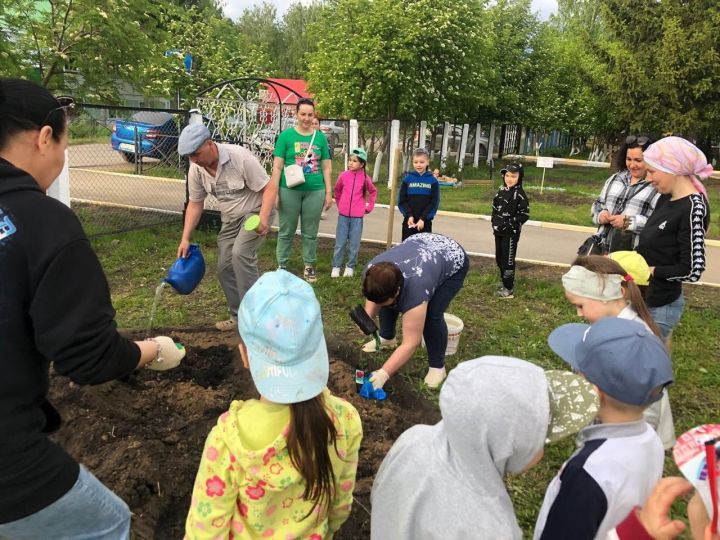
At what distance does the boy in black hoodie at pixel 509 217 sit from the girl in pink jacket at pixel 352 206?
144cm

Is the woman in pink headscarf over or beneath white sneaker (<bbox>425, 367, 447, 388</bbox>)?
over

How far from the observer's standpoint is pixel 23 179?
1.33 m

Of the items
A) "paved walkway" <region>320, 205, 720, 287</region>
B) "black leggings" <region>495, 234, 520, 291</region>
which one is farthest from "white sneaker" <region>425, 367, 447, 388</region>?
"paved walkway" <region>320, 205, 720, 287</region>

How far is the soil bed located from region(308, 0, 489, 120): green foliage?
31.5 ft

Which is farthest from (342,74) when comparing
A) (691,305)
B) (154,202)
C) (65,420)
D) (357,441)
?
(357,441)

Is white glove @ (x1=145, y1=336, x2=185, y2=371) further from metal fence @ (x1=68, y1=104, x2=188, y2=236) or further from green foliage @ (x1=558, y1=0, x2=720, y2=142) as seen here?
green foliage @ (x1=558, y1=0, x2=720, y2=142)

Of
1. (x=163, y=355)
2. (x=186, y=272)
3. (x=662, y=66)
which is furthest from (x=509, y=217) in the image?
(x=662, y=66)

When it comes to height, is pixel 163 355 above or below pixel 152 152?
below

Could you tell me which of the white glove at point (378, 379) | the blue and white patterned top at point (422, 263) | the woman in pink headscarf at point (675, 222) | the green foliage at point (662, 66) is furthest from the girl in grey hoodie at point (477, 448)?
the green foliage at point (662, 66)

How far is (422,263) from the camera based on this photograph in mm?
3279

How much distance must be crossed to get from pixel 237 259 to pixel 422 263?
5.49 feet

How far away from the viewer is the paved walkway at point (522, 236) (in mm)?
7375

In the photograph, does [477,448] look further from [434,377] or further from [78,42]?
[78,42]

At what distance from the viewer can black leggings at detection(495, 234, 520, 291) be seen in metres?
5.51
